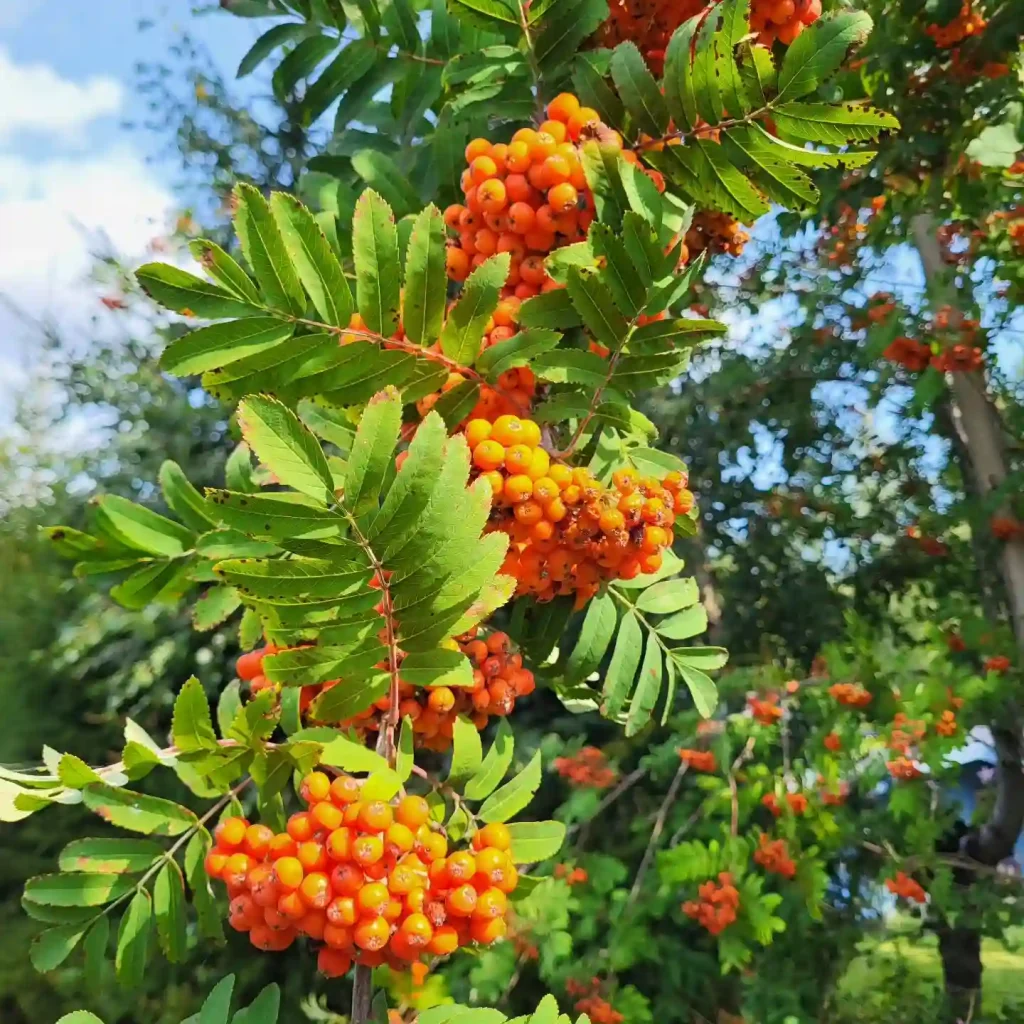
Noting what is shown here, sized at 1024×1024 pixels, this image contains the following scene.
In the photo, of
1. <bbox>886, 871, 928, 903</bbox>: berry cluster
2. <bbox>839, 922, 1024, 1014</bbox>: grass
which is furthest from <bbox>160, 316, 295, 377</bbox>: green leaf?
<bbox>839, 922, 1024, 1014</bbox>: grass

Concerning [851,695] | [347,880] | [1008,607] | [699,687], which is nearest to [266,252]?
[347,880]

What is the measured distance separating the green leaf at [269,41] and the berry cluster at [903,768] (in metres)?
2.63

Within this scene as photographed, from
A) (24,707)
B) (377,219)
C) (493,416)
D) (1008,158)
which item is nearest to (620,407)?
(493,416)

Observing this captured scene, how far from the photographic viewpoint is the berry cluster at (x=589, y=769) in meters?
3.31

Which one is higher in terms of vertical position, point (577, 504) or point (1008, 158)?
point (1008, 158)

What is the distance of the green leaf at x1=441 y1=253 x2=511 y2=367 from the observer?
0.87 metres

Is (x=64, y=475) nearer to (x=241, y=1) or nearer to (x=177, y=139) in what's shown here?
(x=177, y=139)

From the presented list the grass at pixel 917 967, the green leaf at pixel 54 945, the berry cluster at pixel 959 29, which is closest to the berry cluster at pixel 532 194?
the green leaf at pixel 54 945

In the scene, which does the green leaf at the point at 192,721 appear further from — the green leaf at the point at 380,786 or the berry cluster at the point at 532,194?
the berry cluster at the point at 532,194

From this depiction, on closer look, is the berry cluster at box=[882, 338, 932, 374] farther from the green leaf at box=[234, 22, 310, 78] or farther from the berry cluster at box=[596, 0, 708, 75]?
the green leaf at box=[234, 22, 310, 78]

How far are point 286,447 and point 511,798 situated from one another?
1.60ft

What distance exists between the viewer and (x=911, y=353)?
3.20 m

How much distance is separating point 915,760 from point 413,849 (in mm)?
2440

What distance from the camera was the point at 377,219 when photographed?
848mm
